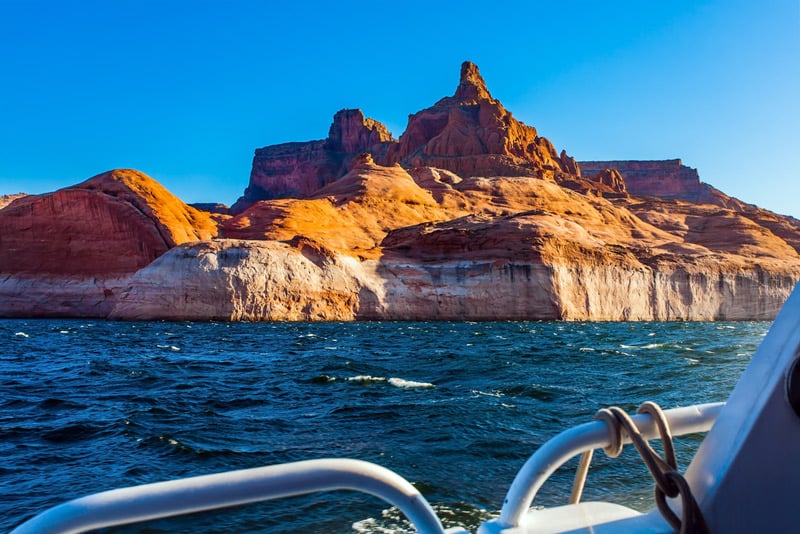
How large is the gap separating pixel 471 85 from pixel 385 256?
117127mm

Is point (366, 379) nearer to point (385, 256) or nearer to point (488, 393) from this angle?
point (488, 393)

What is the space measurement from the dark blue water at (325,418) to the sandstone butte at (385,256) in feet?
90.2

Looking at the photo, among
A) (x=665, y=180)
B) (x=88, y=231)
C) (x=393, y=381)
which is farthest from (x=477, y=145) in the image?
(x=393, y=381)

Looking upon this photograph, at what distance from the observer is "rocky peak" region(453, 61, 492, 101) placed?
160125mm

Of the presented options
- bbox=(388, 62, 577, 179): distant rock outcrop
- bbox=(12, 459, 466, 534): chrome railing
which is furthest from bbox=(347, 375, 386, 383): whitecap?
bbox=(388, 62, 577, 179): distant rock outcrop

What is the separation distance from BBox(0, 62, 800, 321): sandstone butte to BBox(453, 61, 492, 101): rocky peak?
6916 cm

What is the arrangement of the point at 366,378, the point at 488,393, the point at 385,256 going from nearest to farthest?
the point at 488,393, the point at 366,378, the point at 385,256

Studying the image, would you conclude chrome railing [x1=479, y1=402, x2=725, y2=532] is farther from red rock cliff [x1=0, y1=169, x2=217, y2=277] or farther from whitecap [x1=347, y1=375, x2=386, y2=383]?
red rock cliff [x1=0, y1=169, x2=217, y2=277]

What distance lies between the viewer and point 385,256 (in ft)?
185

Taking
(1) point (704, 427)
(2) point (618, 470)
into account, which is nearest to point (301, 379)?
(2) point (618, 470)

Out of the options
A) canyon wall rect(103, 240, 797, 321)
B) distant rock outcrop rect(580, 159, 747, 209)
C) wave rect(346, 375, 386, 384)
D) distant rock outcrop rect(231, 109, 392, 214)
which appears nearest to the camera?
wave rect(346, 375, 386, 384)

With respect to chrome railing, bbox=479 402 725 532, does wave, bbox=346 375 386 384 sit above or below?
below

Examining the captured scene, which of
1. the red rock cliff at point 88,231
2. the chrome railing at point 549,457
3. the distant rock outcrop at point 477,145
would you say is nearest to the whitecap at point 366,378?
the chrome railing at point 549,457

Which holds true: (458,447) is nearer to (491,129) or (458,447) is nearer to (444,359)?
(444,359)
